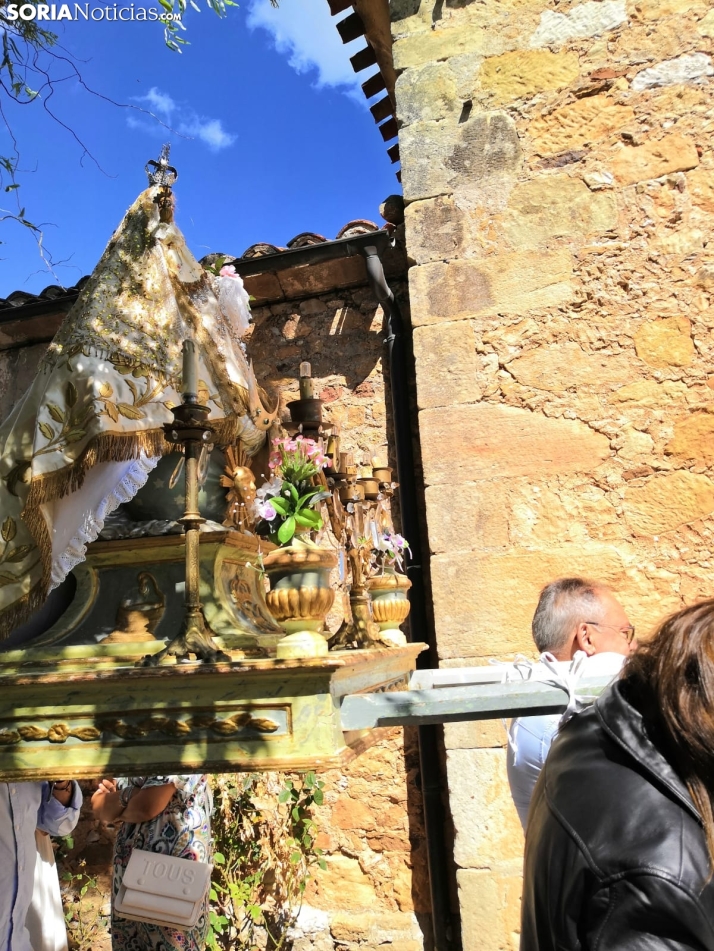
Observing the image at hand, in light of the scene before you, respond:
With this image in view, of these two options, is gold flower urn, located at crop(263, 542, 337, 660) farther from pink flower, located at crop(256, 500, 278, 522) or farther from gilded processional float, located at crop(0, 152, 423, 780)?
pink flower, located at crop(256, 500, 278, 522)

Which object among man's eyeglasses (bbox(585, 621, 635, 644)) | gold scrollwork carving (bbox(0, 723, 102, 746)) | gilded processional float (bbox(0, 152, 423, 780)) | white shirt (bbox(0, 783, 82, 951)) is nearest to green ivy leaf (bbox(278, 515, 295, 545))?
gilded processional float (bbox(0, 152, 423, 780))

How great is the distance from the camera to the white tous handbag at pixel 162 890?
256 cm

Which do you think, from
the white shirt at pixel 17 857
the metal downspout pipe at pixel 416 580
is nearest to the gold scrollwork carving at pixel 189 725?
the white shirt at pixel 17 857

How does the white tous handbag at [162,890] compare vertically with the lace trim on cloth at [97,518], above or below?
below

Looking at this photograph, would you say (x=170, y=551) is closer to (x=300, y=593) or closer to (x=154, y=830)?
(x=300, y=593)

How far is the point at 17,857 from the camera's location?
7.79ft

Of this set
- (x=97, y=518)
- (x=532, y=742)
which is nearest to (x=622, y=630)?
(x=532, y=742)

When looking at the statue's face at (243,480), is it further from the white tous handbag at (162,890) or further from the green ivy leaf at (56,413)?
the white tous handbag at (162,890)

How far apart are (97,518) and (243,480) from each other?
422 millimetres

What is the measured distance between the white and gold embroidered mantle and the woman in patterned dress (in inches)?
44.0

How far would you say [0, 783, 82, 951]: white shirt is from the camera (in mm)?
2320

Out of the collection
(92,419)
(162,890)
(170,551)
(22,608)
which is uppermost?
(92,419)

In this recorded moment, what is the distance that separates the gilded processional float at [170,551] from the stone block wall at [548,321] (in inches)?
37.8

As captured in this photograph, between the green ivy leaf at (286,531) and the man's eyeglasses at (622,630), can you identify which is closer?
the green ivy leaf at (286,531)
